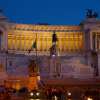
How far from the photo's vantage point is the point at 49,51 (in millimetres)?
83938

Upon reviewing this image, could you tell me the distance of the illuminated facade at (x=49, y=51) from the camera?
73.4m

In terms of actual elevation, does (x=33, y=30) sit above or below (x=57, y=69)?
above

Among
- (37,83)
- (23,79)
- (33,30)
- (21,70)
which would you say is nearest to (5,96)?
(37,83)

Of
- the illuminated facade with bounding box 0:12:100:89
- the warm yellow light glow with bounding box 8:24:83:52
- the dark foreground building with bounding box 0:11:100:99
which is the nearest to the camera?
the dark foreground building with bounding box 0:11:100:99

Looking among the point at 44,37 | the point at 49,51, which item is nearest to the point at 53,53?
the point at 49,51

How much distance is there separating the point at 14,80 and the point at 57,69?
12.6 m

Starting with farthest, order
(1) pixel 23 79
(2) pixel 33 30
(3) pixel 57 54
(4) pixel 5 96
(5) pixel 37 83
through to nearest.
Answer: (2) pixel 33 30 → (3) pixel 57 54 → (1) pixel 23 79 → (5) pixel 37 83 → (4) pixel 5 96

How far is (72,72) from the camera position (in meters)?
76.1

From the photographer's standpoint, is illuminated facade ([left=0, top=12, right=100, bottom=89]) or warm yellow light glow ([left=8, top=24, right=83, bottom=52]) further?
warm yellow light glow ([left=8, top=24, right=83, bottom=52])

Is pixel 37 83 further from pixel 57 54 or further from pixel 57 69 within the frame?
pixel 57 54

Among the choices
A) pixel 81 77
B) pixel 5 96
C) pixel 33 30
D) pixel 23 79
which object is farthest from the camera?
pixel 33 30

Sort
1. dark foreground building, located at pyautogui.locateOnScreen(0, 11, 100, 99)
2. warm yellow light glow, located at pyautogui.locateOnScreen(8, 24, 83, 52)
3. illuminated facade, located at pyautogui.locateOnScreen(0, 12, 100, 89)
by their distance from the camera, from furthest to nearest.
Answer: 1. warm yellow light glow, located at pyautogui.locateOnScreen(8, 24, 83, 52)
2. illuminated facade, located at pyautogui.locateOnScreen(0, 12, 100, 89)
3. dark foreground building, located at pyautogui.locateOnScreen(0, 11, 100, 99)

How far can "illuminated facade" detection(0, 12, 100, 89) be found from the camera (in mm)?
73375

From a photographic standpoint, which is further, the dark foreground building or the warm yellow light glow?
the warm yellow light glow
